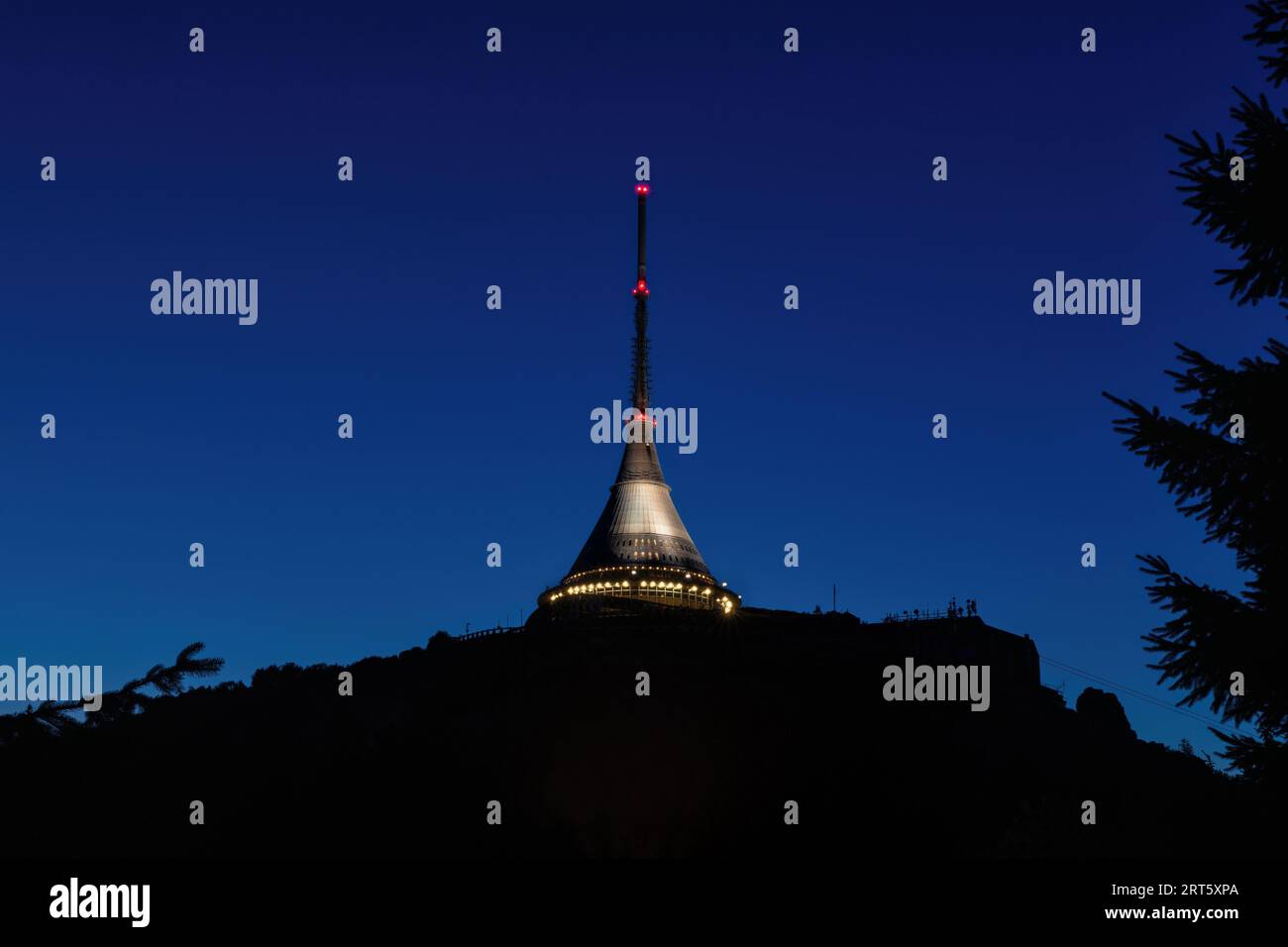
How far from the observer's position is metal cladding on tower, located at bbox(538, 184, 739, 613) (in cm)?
9994

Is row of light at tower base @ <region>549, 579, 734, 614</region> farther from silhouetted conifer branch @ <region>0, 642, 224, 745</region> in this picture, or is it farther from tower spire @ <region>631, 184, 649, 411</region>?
silhouetted conifer branch @ <region>0, 642, 224, 745</region>

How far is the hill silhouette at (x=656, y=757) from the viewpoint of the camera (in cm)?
7325

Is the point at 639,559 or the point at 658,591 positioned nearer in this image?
the point at 658,591

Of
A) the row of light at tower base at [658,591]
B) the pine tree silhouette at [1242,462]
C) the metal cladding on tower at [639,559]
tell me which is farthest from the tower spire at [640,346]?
the pine tree silhouette at [1242,462]

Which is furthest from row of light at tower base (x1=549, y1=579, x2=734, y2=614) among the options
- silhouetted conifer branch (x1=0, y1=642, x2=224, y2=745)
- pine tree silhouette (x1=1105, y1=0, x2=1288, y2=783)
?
silhouetted conifer branch (x1=0, y1=642, x2=224, y2=745)

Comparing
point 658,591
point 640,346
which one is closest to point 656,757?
point 658,591

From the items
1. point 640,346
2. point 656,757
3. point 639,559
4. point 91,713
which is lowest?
point 656,757

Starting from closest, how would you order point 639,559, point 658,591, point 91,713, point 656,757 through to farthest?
point 91,713, point 656,757, point 658,591, point 639,559

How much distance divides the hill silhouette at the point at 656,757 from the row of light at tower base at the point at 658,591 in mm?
9769

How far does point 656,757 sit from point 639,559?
27.5 metres

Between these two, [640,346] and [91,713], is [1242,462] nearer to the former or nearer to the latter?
[91,713]

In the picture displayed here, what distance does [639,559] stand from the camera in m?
103

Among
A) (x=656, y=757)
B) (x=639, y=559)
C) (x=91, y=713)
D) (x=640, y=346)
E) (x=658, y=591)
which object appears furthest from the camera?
(x=640, y=346)
